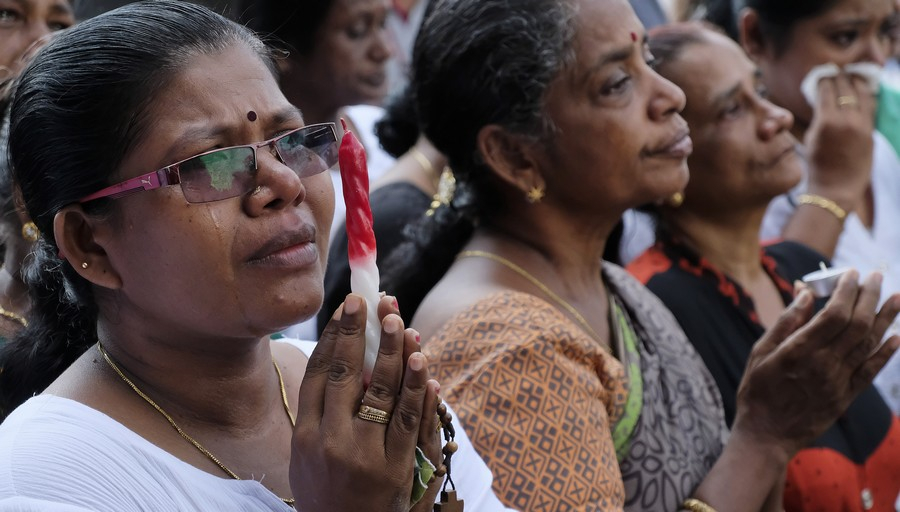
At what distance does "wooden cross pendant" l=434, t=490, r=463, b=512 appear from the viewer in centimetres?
199

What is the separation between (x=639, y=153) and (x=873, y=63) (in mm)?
1994

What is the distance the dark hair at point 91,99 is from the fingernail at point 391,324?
54 cm

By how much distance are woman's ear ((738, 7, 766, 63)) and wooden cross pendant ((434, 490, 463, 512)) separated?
10.5 feet

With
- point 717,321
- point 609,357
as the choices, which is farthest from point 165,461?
point 717,321

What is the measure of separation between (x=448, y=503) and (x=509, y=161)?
131 cm

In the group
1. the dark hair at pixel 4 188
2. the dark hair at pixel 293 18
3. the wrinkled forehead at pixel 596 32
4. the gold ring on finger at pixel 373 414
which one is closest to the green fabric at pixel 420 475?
the gold ring on finger at pixel 373 414

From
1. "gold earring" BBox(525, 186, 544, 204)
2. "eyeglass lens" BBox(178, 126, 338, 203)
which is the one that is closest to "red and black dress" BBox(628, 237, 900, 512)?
"gold earring" BBox(525, 186, 544, 204)

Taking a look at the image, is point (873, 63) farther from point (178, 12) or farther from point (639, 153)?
point (178, 12)

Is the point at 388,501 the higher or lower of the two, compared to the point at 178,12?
lower

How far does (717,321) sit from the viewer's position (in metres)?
3.46

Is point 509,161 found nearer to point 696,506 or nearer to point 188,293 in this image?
point 696,506

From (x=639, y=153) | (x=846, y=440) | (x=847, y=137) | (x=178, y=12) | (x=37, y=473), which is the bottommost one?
(x=846, y=440)

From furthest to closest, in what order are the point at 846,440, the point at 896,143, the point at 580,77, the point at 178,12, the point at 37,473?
the point at 896,143 → the point at 846,440 → the point at 580,77 → the point at 178,12 → the point at 37,473

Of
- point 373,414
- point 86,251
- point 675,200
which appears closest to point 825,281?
point 675,200
